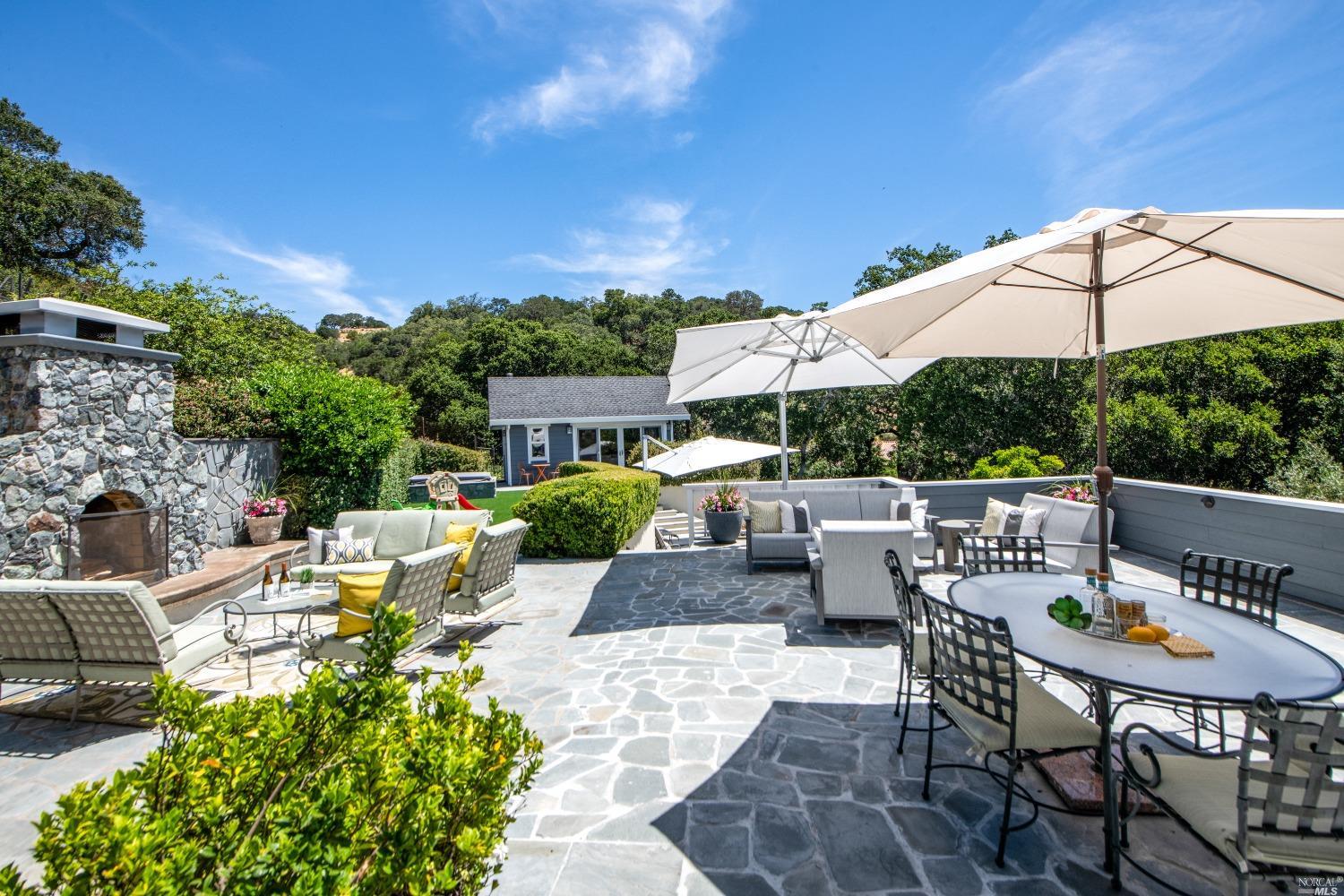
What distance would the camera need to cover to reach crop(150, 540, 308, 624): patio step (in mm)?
6801

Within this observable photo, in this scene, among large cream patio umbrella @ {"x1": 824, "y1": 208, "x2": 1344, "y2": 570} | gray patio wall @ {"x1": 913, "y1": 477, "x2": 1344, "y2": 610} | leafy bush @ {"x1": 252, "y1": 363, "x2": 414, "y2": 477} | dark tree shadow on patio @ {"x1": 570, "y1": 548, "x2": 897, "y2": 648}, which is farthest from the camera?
leafy bush @ {"x1": 252, "y1": 363, "x2": 414, "y2": 477}

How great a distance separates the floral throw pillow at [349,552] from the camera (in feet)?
22.8

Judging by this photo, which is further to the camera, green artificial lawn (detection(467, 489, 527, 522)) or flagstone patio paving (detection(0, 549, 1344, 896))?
green artificial lawn (detection(467, 489, 527, 522))

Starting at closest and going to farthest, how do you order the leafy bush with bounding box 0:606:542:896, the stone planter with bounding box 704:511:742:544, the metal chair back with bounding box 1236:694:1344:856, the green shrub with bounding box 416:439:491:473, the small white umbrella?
the leafy bush with bounding box 0:606:542:896 → the metal chair back with bounding box 1236:694:1344:856 → the stone planter with bounding box 704:511:742:544 → the small white umbrella → the green shrub with bounding box 416:439:491:473

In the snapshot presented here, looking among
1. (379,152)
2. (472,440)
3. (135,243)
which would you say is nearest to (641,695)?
(379,152)

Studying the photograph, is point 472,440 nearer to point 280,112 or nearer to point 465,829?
point 280,112

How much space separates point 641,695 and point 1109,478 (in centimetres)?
341

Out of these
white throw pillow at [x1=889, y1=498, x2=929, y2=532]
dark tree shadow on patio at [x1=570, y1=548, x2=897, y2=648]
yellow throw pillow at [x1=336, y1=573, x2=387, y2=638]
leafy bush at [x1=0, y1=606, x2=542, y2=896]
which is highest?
leafy bush at [x1=0, y1=606, x2=542, y2=896]

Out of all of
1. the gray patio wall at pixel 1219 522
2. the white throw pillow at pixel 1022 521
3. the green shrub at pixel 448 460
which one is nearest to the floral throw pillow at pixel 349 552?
the white throw pillow at pixel 1022 521

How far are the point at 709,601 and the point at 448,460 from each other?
18160 millimetres

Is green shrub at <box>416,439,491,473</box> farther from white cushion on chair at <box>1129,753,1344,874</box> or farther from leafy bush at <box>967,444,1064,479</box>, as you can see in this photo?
white cushion on chair at <box>1129,753,1344,874</box>

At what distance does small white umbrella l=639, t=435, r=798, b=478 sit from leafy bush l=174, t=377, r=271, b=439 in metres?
6.92

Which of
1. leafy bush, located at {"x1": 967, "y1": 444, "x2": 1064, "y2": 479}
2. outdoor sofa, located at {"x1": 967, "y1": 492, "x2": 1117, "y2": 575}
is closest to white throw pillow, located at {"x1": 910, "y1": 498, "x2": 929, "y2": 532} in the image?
outdoor sofa, located at {"x1": 967, "y1": 492, "x2": 1117, "y2": 575}

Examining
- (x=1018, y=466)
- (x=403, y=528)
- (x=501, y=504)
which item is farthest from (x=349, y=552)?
(x=1018, y=466)
